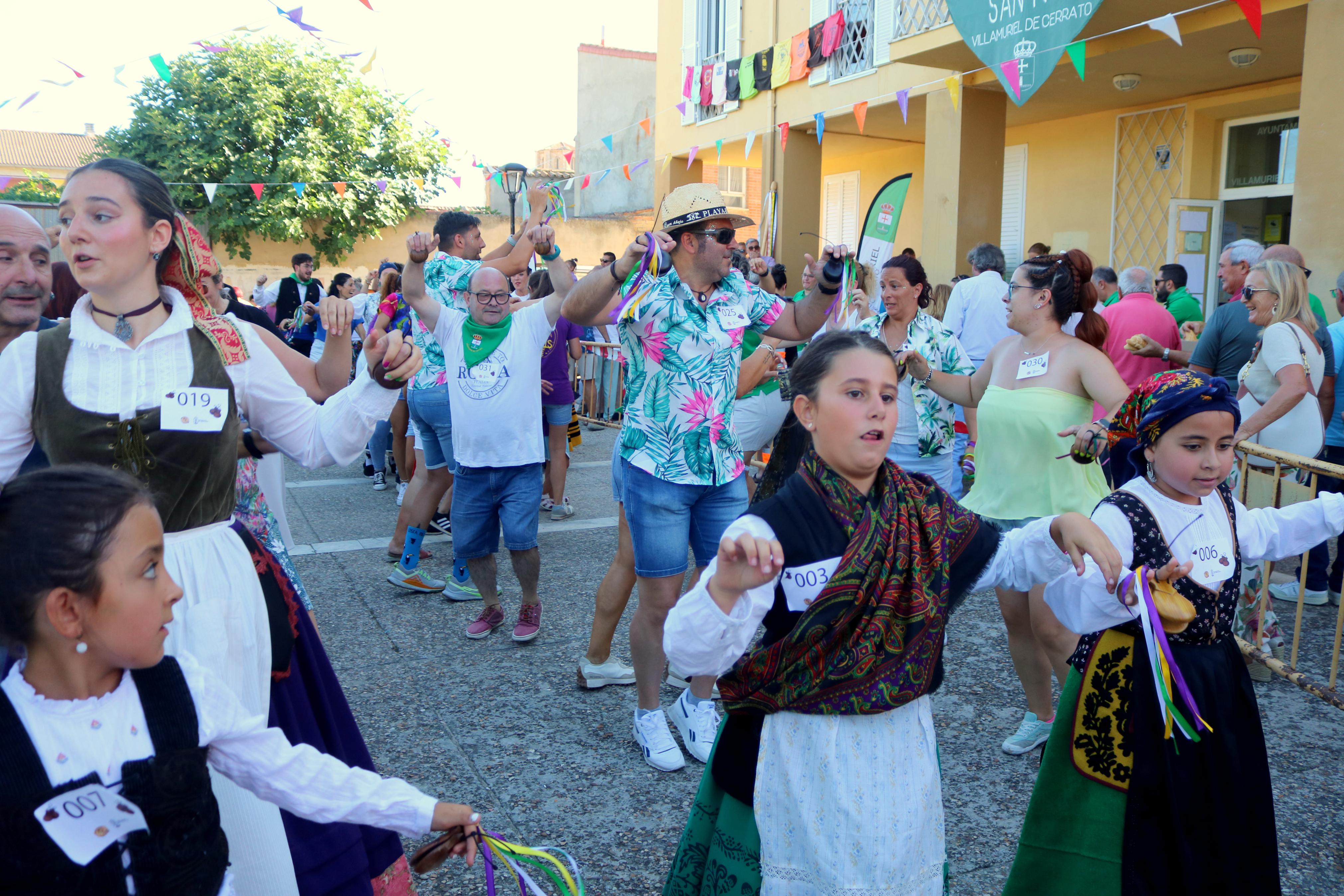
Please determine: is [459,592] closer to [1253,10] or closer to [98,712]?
[98,712]

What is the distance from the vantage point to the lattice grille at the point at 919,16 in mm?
11312

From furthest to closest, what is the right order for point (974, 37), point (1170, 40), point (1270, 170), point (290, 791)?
point (1270, 170) → point (974, 37) → point (1170, 40) → point (290, 791)

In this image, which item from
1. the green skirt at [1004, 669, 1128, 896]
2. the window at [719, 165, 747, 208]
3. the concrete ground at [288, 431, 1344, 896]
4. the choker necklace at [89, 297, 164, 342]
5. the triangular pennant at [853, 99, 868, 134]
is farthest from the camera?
the window at [719, 165, 747, 208]

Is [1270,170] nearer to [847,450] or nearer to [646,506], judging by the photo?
[646,506]

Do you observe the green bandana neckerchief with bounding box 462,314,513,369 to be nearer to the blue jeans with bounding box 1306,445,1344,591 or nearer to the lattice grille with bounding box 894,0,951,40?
the blue jeans with bounding box 1306,445,1344,591

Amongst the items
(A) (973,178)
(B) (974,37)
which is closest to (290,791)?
(B) (974,37)

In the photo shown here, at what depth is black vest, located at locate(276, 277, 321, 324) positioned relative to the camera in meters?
13.0

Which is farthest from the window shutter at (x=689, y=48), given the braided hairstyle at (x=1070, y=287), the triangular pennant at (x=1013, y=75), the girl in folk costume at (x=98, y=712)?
the girl in folk costume at (x=98, y=712)

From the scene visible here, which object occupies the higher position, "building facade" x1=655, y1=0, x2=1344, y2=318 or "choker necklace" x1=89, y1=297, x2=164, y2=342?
"building facade" x1=655, y1=0, x2=1344, y2=318

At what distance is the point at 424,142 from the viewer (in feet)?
93.3

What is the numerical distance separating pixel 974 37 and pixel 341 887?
10.4 metres

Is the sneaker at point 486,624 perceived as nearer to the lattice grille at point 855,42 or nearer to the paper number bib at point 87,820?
the paper number bib at point 87,820

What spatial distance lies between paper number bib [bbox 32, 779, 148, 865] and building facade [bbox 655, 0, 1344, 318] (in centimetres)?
901

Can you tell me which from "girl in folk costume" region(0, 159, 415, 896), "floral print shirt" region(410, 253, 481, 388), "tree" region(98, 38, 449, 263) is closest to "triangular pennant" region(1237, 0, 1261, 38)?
"floral print shirt" region(410, 253, 481, 388)
